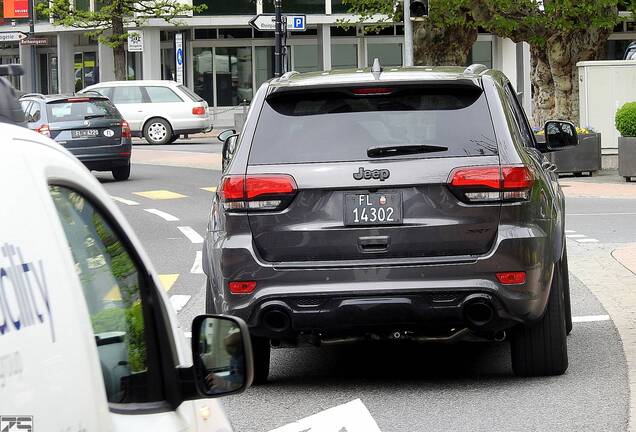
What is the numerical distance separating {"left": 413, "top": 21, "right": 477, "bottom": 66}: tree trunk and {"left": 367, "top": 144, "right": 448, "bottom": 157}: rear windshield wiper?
2812 centimetres

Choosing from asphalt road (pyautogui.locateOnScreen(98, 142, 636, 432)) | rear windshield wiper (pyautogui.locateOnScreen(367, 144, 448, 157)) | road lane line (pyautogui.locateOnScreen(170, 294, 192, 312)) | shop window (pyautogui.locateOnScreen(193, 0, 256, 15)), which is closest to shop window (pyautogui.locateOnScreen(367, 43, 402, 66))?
shop window (pyautogui.locateOnScreen(193, 0, 256, 15))

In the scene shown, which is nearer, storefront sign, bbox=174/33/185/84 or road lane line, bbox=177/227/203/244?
road lane line, bbox=177/227/203/244

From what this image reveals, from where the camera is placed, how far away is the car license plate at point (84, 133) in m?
24.9

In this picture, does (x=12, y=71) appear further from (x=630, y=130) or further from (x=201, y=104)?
(x=201, y=104)

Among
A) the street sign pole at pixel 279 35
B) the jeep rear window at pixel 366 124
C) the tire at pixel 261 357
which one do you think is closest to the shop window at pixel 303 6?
→ the street sign pole at pixel 279 35

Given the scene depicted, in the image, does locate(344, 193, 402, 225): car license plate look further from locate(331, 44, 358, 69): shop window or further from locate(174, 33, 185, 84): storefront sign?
locate(331, 44, 358, 69): shop window

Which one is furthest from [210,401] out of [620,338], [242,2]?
[242,2]

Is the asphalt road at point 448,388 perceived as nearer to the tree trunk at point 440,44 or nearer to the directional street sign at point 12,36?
the tree trunk at point 440,44

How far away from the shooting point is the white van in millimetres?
2176

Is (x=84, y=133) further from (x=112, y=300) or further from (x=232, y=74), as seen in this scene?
(x=232, y=74)

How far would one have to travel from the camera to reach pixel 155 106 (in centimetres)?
3903

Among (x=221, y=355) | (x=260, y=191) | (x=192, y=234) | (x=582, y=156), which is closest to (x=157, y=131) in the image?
(x=582, y=156)

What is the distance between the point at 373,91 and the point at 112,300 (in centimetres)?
474

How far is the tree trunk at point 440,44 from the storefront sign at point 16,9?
25.4m
